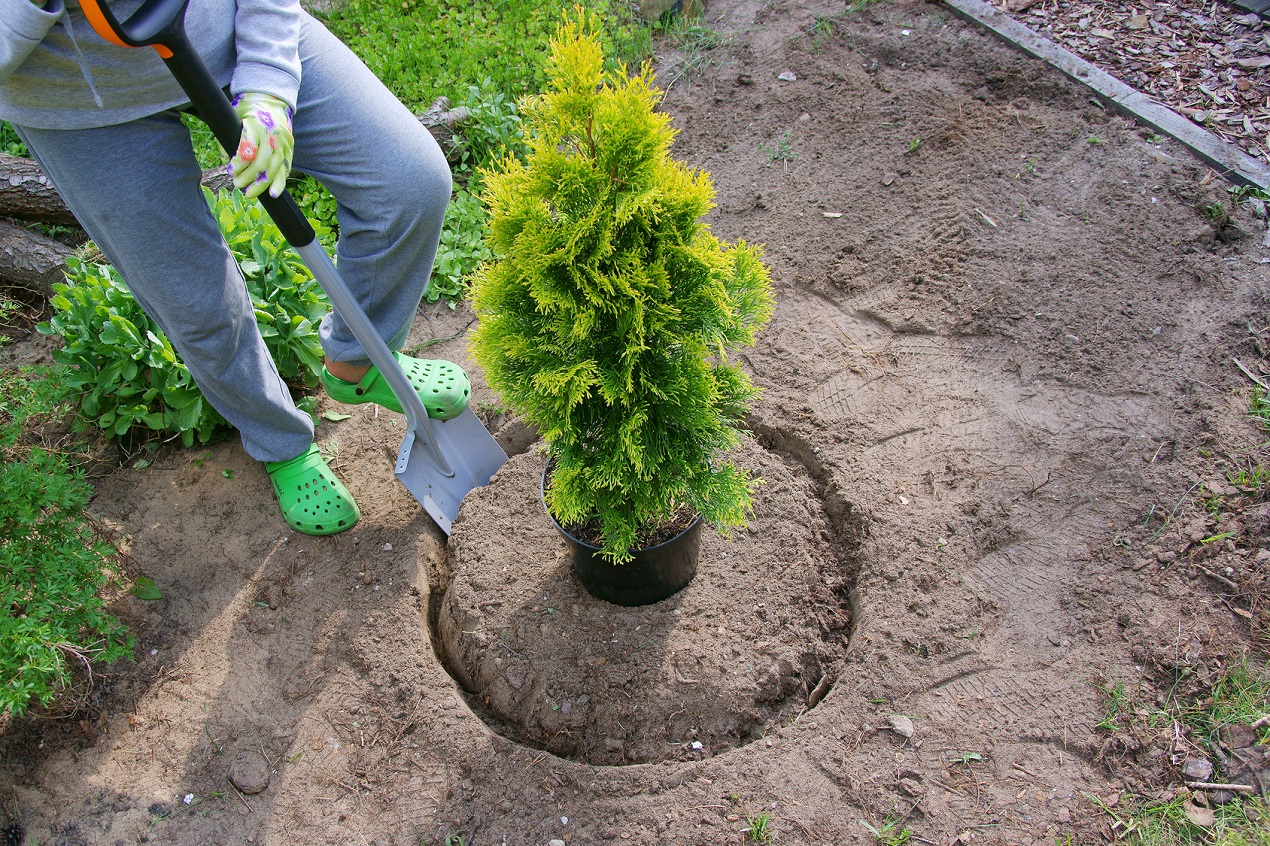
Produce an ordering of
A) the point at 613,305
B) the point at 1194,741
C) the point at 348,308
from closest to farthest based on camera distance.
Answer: the point at 613,305
the point at 1194,741
the point at 348,308

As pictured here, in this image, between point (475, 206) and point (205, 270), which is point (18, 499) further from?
point (475, 206)

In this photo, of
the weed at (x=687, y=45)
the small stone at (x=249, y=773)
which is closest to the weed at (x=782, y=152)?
the weed at (x=687, y=45)

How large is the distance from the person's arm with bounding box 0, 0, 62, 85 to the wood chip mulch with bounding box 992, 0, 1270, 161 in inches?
212

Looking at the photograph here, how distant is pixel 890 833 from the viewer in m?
2.50

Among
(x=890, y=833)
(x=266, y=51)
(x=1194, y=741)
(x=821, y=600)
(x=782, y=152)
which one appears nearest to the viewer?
(x=266, y=51)

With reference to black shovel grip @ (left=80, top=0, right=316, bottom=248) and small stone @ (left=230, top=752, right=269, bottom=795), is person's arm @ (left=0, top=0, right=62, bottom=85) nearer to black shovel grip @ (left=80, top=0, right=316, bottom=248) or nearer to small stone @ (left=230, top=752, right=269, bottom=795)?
black shovel grip @ (left=80, top=0, right=316, bottom=248)

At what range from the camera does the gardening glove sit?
227 cm

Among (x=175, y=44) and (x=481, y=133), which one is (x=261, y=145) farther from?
(x=481, y=133)

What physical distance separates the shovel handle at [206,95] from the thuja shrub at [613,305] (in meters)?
0.51

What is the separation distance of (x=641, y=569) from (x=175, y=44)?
83.1 inches

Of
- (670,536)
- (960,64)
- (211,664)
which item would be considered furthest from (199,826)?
(960,64)

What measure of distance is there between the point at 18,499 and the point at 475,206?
2.75m

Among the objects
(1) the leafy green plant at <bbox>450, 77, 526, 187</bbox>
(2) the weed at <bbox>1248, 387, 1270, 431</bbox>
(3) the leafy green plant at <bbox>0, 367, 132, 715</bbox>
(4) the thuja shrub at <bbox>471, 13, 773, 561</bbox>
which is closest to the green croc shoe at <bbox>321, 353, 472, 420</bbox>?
(4) the thuja shrub at <bbox>471, 13, 773, 561</bbox>

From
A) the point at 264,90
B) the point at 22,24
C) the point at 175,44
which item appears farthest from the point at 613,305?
the point at 22,24
